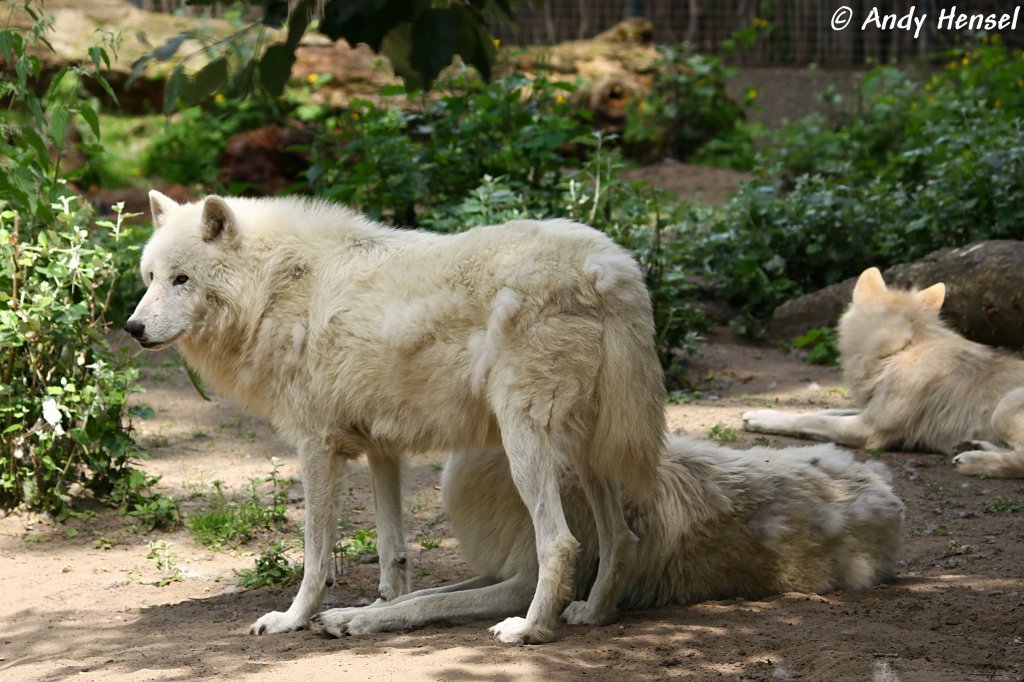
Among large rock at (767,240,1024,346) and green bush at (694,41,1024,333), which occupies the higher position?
green bush at (694,41,1024,333)

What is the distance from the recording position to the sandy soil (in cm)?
390

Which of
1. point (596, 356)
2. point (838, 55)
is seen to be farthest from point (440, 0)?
point (838, 55)

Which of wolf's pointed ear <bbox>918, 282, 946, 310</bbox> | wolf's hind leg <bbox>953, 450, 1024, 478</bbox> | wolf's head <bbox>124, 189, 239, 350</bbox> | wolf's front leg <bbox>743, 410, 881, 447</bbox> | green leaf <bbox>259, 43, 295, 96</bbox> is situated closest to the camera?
green leaf <bbox>259, 43, 295, 96</bbox>

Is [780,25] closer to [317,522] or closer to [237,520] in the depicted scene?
[237,520]

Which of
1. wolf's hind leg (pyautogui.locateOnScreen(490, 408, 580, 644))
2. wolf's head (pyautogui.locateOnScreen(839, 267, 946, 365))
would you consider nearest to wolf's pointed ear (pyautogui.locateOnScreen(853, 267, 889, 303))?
wolf's head (pyautogui.locateOnScreen(839, 267, 946, 365))

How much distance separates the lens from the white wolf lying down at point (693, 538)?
15.2 feet

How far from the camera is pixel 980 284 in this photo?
8.38 meters

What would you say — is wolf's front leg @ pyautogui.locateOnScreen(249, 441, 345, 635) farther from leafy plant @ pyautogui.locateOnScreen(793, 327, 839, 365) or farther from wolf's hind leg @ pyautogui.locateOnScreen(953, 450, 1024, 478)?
leafy plant @ pyautogui.locateOnScreen(793, 327, 839, 365)

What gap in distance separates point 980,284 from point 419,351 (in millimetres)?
5449

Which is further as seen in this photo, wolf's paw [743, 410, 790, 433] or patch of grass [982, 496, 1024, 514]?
wolf's paw [743, 410, 790, 433]

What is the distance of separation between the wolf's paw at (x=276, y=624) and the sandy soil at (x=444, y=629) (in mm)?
76

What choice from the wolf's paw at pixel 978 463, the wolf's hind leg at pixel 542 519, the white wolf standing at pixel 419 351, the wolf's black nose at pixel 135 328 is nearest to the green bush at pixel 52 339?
the white wolf standing at pixel 419 351

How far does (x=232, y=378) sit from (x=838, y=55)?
50.2 feet

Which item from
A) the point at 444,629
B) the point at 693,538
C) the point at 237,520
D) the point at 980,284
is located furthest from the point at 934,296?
the point at 237,520
